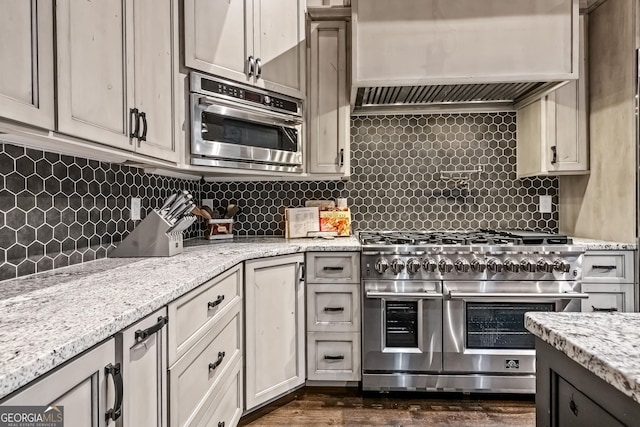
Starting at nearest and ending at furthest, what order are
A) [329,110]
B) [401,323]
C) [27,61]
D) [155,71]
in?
[27,61] < [155,71] < [401,323] < [329,110]

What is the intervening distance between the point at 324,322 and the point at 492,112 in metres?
2.05

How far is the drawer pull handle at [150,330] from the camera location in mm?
955

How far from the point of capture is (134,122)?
150cm

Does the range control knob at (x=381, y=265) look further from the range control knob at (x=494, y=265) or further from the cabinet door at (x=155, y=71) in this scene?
the cabinet door at (x=155, y=71)

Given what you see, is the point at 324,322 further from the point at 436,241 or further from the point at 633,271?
the point at 633,271

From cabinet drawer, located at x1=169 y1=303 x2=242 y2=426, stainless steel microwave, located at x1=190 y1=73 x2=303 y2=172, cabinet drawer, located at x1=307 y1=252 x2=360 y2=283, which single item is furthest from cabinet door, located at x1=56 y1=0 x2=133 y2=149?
cabinet drawer, located at x1=307 y1=252 x2=360 y2=283

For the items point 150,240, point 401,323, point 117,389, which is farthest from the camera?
point 401,323

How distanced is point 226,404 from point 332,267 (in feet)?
3.16

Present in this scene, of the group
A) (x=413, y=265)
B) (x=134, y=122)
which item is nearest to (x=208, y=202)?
(x=134, y=122)

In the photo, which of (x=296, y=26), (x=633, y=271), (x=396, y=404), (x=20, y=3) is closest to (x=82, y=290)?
(x=20, y=3)

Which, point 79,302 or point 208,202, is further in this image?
point 208,202

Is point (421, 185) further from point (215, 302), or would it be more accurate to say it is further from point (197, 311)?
point (197, 311)

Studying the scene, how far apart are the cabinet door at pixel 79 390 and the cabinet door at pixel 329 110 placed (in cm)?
194

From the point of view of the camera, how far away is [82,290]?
1143mm
